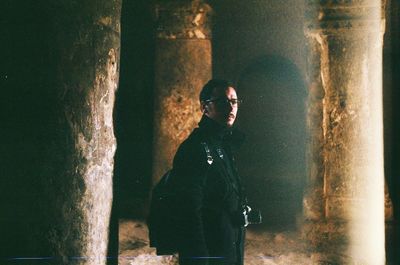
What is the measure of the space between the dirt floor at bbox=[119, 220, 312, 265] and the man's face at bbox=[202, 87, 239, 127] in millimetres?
2261

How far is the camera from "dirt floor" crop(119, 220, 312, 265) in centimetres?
477

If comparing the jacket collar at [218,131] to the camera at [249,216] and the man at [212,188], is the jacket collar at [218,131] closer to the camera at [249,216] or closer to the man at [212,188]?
the man at [212,188]

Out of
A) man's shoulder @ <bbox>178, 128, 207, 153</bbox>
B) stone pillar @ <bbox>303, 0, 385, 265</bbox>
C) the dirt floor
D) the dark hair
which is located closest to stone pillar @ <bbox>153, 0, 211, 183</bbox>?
the dirt floor

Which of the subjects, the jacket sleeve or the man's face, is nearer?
the jacket sleeve

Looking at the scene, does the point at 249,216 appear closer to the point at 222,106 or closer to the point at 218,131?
the point at 218,131

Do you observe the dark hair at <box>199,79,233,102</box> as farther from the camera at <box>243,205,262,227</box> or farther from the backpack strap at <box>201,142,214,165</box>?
the camera at <box>243,205,262,227</box>

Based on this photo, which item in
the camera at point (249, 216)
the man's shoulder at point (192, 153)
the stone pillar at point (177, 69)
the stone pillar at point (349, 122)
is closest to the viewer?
the man's shoulder at point (192, 153)

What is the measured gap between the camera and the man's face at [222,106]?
2307mm

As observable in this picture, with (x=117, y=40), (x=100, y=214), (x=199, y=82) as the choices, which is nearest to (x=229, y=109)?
(x=117, y=40)

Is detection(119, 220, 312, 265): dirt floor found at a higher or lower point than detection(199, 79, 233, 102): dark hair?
lower

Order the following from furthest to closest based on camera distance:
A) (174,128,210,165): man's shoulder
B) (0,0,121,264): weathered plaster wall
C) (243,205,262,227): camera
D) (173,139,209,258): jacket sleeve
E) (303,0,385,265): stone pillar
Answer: (303,0,385,265): stone pillar
(243,205,262,227): camera
(174,128,210,165): man's shoulder
(173,139,209,258): jacket sleeve
(0,0,121,264): weathered plaster wall

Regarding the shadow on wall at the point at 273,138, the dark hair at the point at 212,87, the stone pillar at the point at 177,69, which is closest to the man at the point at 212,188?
the dark hair at the point at 212,87

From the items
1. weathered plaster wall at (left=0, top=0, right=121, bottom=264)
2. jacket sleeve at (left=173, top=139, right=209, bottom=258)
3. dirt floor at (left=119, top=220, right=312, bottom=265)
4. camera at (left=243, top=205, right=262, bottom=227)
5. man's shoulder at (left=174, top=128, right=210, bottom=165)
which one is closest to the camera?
weathered plaster wall at (left=0, top=0, right=121, bottom=264)

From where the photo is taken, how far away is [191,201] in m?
1.96
